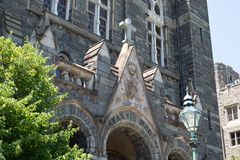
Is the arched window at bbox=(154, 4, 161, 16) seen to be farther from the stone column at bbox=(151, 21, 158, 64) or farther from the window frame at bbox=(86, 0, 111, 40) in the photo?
the window frame at bbox=(86, 0, 111, 40)

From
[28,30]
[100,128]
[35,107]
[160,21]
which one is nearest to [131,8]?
[160,21]

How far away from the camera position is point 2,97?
396 inches

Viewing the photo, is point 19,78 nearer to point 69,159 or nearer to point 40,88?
point 40,88

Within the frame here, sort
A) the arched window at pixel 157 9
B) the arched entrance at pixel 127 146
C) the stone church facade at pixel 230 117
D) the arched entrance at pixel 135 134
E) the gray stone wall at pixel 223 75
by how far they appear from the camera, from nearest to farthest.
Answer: the arched entrance at pixel 135 134 < the arched entrance at pixel 127 146 < the arched window at pixel 157 9 < the stone church facade at pixel 230 117 < the gray stone wall at pixel 223 75

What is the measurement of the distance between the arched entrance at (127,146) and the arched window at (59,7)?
18.9ft

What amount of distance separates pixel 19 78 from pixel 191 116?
451cm

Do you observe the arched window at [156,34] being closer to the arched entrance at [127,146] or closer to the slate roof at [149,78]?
the slate roof at [149,78]

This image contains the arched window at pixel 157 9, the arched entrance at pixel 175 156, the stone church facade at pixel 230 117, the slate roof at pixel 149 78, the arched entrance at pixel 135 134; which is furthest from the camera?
the stone church facade at pixel 230 117

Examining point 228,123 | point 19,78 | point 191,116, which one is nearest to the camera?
point 19,78

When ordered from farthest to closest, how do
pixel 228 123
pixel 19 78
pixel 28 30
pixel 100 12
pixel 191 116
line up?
pixel 228 123 → pixel 100 12 → pixel 28 30 → pixel 191 116 → pixel 19 78

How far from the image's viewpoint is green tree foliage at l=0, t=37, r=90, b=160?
33.0ft

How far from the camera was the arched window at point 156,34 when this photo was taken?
24219 mm

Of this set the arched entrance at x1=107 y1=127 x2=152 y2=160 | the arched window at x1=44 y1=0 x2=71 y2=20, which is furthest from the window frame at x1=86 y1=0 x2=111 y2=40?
the arched entrance at x1=107 y1=127 x2=152 y2=160

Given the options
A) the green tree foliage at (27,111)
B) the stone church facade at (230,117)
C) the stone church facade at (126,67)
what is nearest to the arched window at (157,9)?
the stone church facade at (126,67)
